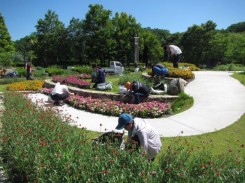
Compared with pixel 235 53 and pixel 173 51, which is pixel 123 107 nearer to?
pixel 173 51

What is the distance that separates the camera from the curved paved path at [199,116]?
9.27 m

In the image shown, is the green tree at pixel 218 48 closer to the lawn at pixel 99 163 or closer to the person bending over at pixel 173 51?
the person bending over at pixel 173 51

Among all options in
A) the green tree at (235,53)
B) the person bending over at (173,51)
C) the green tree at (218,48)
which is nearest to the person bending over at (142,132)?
the person bending over at (173,51)

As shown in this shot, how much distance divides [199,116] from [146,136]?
5525 mm

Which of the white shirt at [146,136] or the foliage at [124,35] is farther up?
the foliage at [124,35]

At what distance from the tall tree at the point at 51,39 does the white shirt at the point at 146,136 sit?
49.2m

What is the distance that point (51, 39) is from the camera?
52938mm

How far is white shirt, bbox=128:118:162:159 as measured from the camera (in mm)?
5406

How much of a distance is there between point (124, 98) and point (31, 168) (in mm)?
7600

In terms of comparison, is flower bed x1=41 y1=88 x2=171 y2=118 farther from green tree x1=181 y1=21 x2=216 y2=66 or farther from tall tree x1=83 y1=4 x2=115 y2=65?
green tree x1=181 y1=21 x2=216 y2=66

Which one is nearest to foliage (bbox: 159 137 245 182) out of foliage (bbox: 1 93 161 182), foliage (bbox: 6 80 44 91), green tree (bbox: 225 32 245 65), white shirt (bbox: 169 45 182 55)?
foliage (bbox: 1 93 161 182)

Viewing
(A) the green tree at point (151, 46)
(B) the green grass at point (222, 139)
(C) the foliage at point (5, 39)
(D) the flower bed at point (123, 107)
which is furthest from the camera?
(A) the green tree at point (151, 46)

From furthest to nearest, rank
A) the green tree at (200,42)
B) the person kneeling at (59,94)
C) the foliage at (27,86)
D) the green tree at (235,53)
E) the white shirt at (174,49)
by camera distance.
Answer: the green tree at (200,42) → the green tree at (235,53) → the foliage at (27,86) → the white shirt at (174,49) → the person kneeling at (59,94)

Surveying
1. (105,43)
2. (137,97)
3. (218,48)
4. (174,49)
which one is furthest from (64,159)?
(218,48)
